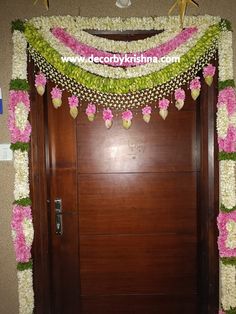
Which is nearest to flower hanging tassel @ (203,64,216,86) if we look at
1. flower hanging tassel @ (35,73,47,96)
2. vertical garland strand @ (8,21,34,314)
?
flower hanging tassel @ (35,73,47,96)

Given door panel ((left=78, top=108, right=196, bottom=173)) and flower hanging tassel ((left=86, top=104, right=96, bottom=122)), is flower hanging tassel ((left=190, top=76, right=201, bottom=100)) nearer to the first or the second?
door panel ((left=78, top=108, right=196, bottom=173))

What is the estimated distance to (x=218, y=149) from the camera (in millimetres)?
1798

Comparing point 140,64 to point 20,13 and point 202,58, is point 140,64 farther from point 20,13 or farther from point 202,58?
point 20,13

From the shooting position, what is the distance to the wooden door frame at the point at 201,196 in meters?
1.80

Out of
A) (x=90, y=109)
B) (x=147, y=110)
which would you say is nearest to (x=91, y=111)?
(x=90, y=109)

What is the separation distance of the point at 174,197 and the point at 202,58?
3.36 feet

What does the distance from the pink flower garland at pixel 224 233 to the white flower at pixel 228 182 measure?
0.07 meters

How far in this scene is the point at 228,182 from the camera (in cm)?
176

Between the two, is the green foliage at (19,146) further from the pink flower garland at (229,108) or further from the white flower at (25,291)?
the pink flower garland at (229,108)

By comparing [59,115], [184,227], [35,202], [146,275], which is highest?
[59,115]

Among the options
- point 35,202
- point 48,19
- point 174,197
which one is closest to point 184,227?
point 174,197

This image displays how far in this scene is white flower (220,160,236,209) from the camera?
1.75 meters

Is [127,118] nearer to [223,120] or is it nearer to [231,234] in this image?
[223,120]

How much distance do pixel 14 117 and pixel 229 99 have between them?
1495mm
